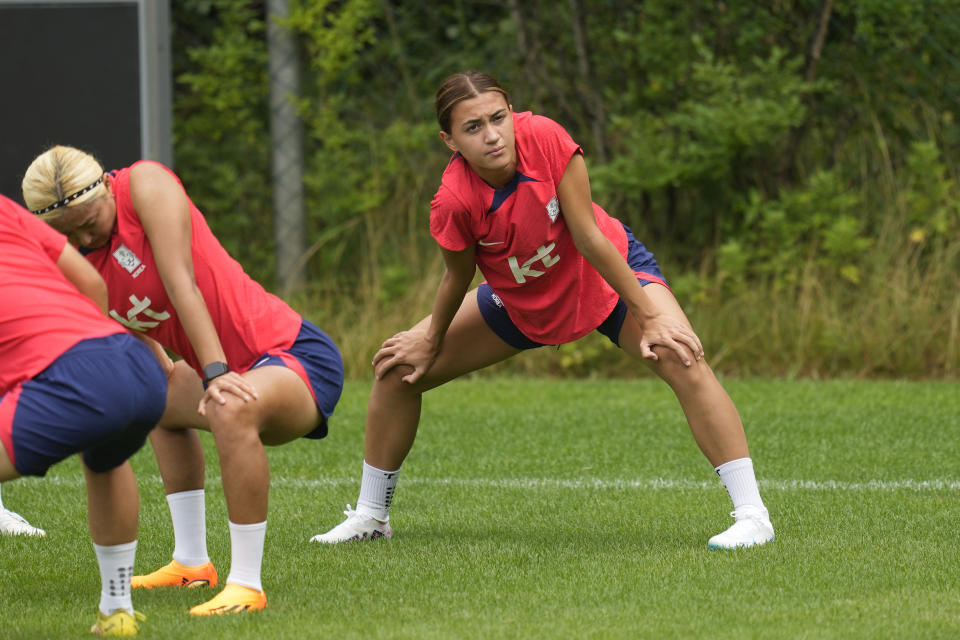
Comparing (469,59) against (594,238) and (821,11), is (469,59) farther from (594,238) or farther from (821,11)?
(594,238)

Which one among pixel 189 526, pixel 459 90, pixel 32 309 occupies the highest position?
pixel 459 90

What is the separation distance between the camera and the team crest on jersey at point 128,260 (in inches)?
159

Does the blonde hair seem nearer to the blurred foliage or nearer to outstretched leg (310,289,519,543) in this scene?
outstretched leg (310,289,519,543)

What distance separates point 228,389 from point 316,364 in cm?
38

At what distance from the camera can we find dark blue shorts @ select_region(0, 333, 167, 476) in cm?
336

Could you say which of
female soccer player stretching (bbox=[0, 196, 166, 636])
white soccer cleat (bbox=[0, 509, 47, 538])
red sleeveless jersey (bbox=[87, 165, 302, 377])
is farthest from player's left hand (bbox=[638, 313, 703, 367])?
white soccer cleat (bbox=[0, 509, 47, 538])

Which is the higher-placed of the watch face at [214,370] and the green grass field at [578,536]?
the watch face at [214,370]

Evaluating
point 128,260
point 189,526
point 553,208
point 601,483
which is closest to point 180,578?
point 189,526

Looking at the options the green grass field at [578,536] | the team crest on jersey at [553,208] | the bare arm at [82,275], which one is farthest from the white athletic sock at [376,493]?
the bare arm at [82,275]

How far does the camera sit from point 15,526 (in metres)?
5.28

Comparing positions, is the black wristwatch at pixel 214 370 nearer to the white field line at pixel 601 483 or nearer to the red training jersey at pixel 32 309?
the red training jersey at pixel 32 309

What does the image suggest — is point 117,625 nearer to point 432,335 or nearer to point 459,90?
point 432,335

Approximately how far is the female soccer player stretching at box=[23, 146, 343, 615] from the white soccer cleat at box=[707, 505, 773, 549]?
1.45 metres

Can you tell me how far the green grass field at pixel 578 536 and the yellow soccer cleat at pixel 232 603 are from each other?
0.06m
